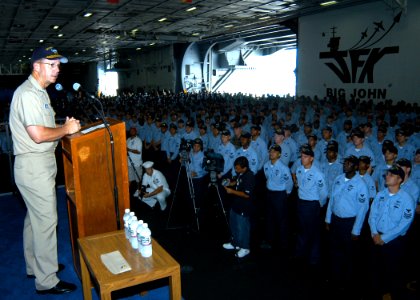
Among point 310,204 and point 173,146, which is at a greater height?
point 173,146

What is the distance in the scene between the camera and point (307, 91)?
55.2 ft

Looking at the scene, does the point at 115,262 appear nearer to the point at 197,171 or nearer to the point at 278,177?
the point at 278,177

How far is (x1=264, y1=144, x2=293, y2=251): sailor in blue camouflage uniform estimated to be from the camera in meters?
5.02

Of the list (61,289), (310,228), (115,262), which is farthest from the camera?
(310,228)

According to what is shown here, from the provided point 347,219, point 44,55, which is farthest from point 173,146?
point 44,55

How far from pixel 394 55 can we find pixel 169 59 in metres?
18.9

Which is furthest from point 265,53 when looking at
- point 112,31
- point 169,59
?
point 112,31

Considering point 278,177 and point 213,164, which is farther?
point 213,164

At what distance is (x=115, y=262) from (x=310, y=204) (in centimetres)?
291

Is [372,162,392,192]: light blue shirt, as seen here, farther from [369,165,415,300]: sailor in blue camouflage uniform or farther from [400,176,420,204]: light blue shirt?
[369,165,415,300]: sailor in blue camouflage uniform

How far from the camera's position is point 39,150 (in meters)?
2.88

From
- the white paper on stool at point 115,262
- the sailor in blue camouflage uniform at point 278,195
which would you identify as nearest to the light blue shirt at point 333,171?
the sailor in blue camouflage uniform at point 278,195

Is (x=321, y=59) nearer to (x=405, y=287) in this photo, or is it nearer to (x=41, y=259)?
(x=405, y=287)

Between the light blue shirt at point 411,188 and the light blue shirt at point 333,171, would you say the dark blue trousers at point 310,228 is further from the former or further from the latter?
the light blue shirt at point 411,188
